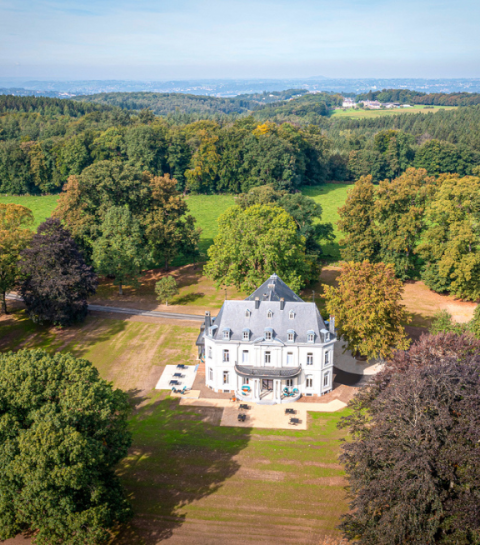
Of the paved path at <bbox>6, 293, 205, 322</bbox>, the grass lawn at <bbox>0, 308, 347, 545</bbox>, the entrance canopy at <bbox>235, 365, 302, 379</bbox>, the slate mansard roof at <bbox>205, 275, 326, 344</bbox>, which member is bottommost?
the grass lawn at <bbox>0, 308, 347, 545</bbox>

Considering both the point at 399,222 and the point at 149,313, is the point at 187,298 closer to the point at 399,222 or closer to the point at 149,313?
the point at 149,313

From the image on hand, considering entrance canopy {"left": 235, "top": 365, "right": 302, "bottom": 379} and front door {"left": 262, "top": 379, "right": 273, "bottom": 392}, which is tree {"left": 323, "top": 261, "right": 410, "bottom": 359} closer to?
entrance canopy {"left": 235, "top": 365, "right": 302, "bottom": 379}

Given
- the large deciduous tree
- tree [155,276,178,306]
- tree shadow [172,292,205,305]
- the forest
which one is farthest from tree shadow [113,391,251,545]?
the forest

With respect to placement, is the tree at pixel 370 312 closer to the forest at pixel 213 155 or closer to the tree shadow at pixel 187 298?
the tree shadow at pixel 187 298

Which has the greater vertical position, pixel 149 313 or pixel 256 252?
pixel 256 252

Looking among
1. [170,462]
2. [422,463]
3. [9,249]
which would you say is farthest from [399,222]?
[9,249]
